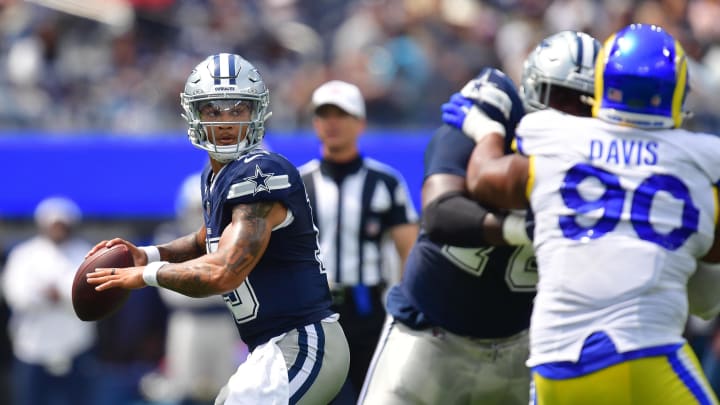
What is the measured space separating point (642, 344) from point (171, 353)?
6.51 m

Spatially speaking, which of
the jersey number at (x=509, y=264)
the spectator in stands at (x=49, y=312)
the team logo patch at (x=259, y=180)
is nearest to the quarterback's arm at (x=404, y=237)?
the jersey number at (x=509, y=264)

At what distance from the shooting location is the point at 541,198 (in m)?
3.69

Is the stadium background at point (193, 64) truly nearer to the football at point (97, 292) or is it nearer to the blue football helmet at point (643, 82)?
the football at point (97, 292)

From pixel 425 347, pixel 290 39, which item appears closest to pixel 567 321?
pixel 425 347

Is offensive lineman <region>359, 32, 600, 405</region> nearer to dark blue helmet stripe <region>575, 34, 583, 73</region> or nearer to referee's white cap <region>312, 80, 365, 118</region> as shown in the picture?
dark blue helmet stripe <region>575, 34, 583, 73</region>

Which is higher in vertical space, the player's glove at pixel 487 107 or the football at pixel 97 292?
the player's glove at pixel 487 107

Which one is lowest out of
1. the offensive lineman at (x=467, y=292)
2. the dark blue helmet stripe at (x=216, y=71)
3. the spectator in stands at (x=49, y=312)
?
the spectator in stands at (x=49, y=312)

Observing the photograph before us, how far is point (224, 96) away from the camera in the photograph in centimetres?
427

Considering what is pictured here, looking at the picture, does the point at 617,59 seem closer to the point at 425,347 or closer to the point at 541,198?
the point at 541,198

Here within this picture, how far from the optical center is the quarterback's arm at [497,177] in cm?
379

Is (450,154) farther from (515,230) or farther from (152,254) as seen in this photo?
(152,254)

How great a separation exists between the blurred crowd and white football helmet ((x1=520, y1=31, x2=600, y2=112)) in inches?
219

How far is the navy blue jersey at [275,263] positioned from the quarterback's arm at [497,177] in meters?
0.58

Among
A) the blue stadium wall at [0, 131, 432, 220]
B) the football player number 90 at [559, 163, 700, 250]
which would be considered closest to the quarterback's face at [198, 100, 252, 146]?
the football player number 90 at [559, 163, 700, 250]
